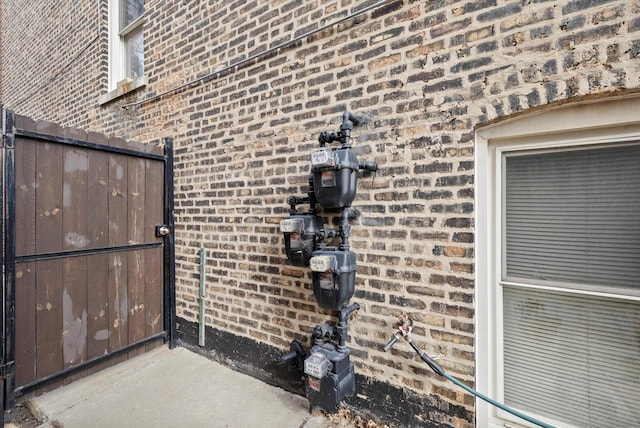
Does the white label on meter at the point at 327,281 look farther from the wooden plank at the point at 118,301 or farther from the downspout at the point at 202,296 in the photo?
the wooden plank at the point at 118,301

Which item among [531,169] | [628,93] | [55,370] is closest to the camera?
[628,93]

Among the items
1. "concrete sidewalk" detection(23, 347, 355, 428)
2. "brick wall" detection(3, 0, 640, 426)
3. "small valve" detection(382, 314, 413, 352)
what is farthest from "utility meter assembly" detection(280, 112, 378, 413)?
"concrete sidewalk" detection(23, 347, 355, 428)

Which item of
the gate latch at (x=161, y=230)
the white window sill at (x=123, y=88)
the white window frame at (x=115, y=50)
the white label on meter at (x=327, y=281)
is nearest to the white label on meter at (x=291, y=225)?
the white label on meter at (x=327, y=281)

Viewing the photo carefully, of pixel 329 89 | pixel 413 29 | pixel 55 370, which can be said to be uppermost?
pixel 413 29

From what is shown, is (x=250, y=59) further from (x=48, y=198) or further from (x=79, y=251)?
(x=79, y=251)

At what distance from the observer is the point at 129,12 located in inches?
166

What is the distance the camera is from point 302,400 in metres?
2.31

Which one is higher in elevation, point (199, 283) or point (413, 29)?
point (413, 29)

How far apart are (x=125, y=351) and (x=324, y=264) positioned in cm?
230

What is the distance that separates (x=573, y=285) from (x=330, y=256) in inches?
49.4

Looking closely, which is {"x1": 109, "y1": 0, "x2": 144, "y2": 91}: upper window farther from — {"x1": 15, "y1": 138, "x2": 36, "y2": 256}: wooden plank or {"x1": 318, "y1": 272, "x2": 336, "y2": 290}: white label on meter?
{"x1": 318, "y1": 272, "x2": 336, "y2": 290}: white label on meter

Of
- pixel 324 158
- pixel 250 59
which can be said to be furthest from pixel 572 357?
pixel 250 59

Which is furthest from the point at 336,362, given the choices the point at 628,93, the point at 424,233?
the point at 628,93

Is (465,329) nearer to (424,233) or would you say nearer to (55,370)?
(424,233)
